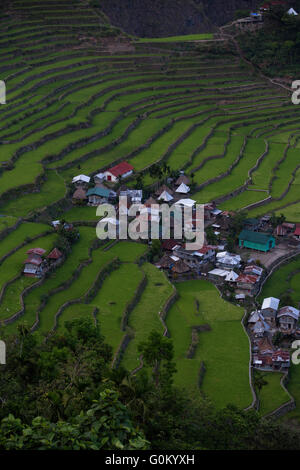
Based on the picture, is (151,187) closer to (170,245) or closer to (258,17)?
(170,245)

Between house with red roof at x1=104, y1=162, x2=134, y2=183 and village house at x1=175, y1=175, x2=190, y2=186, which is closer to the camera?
house with red roof at x1=104, y1=162, x2=134, y2=183

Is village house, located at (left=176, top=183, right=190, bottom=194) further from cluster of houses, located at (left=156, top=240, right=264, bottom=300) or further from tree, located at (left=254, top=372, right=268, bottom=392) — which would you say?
tree, located at (left=254, top=372, right=268, bottom=392)

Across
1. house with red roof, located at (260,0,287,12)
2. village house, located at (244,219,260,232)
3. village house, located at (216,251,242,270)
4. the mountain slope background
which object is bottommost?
village house, located at (216,251,242,270)

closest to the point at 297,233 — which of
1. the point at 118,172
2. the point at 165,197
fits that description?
the point at 165,197

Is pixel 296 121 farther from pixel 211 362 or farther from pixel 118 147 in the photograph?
pixel 211 362

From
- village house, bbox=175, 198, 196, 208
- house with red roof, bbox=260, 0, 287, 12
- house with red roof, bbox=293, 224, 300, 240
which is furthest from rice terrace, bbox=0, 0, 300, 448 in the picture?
house with red roof, bbox=260, 0, 287, 12

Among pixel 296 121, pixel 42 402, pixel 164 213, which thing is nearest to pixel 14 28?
pixel 296 121

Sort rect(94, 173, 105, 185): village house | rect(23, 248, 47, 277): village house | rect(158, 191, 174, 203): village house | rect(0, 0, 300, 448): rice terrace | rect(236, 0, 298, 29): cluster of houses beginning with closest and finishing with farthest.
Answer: rect(0, 0, 300, 448): rice terrace
rect(23, 248, 47, 277): village house
rect(158, 191, 174, 203): village house
rect(94, 173, 105, 185): village house
rect(236, 0, 298, 29): cluster of houses

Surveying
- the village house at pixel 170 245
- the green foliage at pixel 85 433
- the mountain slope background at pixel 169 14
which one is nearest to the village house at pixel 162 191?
the village house at pixel 170 245
